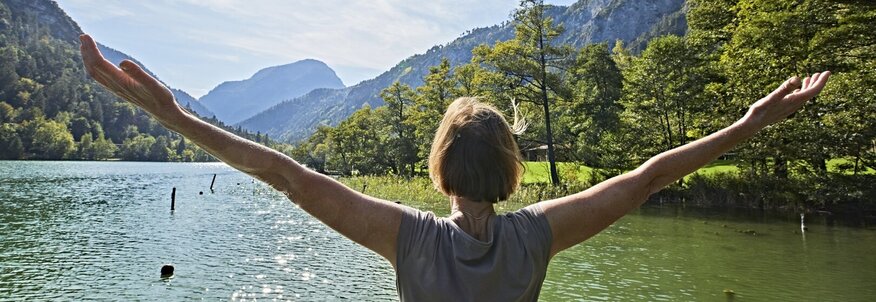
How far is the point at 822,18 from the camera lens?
24375 millimetres

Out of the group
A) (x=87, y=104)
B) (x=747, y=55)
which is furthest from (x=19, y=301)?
(x=87, y=104)

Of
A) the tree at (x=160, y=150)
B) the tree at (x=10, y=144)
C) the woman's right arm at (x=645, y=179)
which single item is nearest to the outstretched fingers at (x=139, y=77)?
the woman's right arm at (x=645, y=179)

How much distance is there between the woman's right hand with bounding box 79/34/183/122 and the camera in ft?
4.52

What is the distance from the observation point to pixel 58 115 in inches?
5935

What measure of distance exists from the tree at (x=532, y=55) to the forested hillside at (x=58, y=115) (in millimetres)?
136807

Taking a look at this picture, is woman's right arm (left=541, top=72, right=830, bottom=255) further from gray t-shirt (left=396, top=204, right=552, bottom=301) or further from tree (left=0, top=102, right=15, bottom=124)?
tree (left=0, top=102, right=15, bottom=124)

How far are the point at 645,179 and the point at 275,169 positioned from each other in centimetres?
128

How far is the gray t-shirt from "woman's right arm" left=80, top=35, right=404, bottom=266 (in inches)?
2.8

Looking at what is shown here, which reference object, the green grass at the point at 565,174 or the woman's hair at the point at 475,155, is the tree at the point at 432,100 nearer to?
the green grass at the point at 565,174

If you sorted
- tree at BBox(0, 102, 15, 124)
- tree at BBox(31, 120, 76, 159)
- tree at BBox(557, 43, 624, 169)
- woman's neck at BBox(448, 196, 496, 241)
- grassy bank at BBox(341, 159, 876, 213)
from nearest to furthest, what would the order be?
woman's neck at BBox(448, 196, 496, 241), grassy bank at BBox(341, 159, 876, 213), tree at BBox(557, 43, 624, 169), tree at BBox(31, 120, 76, 159), tree at BBox(0, 102, 15, 124)

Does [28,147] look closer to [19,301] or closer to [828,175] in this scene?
[19,301]

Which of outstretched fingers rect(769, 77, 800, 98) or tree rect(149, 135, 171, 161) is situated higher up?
tree rect(149, 135, 171, 161)

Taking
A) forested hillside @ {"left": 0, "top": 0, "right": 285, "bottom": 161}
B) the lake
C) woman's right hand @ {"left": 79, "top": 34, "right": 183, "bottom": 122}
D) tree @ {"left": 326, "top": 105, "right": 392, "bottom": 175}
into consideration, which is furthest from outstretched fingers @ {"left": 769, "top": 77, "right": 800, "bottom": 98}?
forested hillside @ {"left": 0, "top": 0, "right": 285, "bottom": 161}

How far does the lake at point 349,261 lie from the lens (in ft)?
40.1
